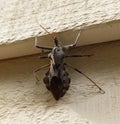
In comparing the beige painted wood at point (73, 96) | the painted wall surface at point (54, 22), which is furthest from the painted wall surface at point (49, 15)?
the beige painted wood at point (73, 96)

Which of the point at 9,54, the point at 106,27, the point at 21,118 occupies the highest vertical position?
the point at 106,27

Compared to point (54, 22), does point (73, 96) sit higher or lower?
lower

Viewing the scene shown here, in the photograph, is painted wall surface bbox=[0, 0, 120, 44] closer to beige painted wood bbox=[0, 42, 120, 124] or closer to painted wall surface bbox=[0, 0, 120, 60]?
painted wall surface bbox=[0, 0, 120, 60]

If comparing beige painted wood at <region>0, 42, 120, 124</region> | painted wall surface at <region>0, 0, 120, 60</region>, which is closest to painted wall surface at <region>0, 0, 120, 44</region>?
painted wall surface at <region>0, 0, 120, 60</region>

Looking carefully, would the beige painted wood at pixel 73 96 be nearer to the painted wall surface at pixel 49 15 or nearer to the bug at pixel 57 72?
the bug at pixel 57 72

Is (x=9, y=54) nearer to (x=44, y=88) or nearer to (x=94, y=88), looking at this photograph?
(x=44, y=88)

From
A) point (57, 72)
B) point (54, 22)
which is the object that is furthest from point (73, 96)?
point (54, 22)

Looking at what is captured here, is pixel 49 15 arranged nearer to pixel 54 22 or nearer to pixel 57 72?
pixel 54 22

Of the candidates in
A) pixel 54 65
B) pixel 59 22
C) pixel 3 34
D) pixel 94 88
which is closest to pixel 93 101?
pixel 94 88
